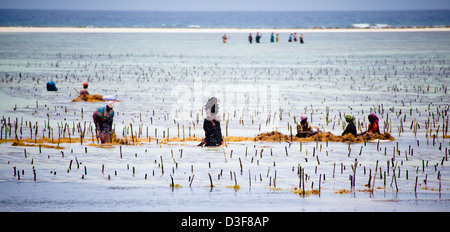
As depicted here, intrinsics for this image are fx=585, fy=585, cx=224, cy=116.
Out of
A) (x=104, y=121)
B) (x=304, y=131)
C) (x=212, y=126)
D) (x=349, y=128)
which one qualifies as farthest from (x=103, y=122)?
(x=349, y=128)

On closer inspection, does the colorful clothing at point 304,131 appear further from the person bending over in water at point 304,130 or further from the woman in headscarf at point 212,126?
the woman in headscarf at point 212,126

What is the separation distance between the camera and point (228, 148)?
13.4m

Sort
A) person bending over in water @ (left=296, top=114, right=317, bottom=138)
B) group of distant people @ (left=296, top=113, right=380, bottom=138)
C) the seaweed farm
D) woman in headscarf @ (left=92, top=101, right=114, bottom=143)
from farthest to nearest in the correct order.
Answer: person bending over in water @ (left=296, top=114, right=317, bottom=138) → group of distant people @ (left=296, top=113, right=380, bottom=138) → woman in headscarf @ (left=92, top=101, right=114, bottom=143) → the seaweed farm

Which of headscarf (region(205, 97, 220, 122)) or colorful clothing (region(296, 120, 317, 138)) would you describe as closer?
headscarf (region(205, 97, 220, 122))

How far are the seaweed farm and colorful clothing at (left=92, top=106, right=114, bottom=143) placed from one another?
0.74ft

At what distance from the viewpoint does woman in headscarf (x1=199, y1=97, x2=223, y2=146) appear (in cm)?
1332

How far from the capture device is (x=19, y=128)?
15.4m

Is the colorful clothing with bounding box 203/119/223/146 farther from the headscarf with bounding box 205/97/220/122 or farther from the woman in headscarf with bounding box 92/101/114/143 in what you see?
the woman in headscarf with bounding box 92/101/114/143

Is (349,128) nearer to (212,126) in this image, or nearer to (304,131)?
(304,131)

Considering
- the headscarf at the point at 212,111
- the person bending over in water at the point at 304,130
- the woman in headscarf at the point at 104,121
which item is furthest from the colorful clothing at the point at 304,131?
the woman in headscarf at the point at 104,121

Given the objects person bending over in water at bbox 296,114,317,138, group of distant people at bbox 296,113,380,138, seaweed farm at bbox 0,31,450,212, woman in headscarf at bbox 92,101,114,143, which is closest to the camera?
seaweed farm at bbox 0,31,450,212

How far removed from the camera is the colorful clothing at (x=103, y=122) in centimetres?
1329

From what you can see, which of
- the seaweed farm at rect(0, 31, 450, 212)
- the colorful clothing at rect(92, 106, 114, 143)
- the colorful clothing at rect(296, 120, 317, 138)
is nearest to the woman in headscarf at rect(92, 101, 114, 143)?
the colorful clothing at rect(92, 106, 114, 143)
